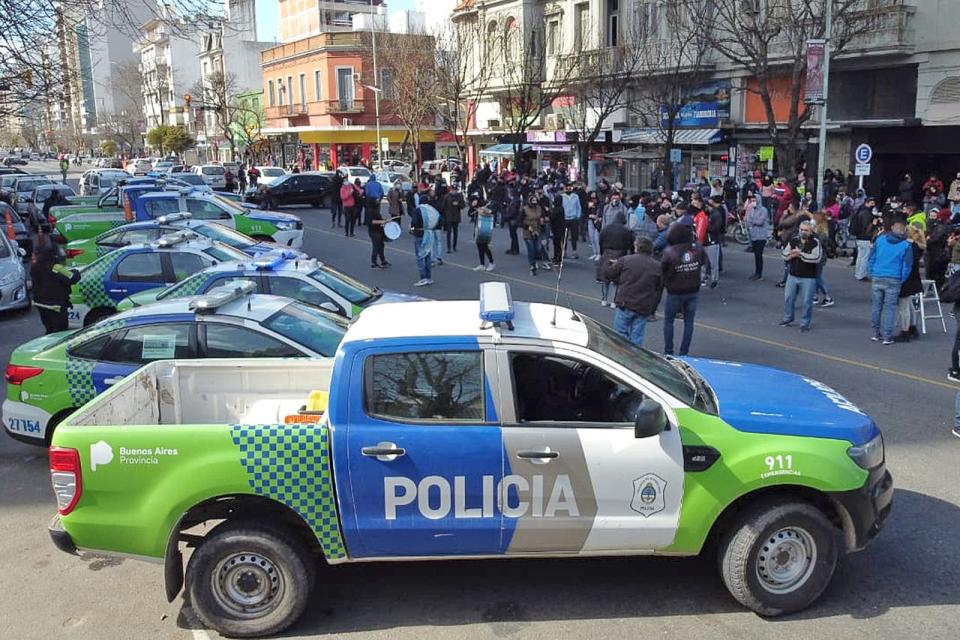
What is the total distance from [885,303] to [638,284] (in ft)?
14.1

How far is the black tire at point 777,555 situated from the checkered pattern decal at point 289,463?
237 cm

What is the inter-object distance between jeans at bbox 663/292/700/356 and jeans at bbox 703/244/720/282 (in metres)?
5.81

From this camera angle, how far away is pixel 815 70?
69.6 feet

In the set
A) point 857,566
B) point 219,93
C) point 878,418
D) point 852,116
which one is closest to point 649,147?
point 852,116

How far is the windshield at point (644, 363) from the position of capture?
511 centimetres

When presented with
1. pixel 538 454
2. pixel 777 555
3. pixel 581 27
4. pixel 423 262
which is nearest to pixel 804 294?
pixel 423 262

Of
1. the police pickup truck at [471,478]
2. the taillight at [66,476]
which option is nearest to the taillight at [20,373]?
the police pickup truck at [471,478]

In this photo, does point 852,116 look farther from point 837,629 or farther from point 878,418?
point 837,629

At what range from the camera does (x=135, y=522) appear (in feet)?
15.9

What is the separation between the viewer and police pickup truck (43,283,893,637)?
4762 millimetres

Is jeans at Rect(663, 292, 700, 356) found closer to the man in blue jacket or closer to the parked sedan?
the man in blue jacket

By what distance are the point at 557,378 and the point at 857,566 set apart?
2.49 meters

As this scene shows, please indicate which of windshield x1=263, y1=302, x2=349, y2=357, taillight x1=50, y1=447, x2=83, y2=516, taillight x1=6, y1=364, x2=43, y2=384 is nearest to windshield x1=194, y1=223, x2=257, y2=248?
windshield x1=263, y1=302, x2=349, y2=357

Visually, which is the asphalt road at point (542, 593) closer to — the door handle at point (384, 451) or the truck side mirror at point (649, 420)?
the truck side mirror at point (649, 420)
